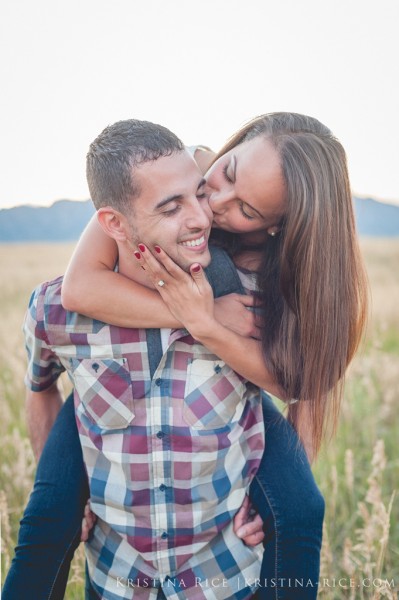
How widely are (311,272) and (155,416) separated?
78cm

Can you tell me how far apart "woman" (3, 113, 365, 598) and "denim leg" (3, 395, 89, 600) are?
0.60 meters

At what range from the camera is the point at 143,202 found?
2195mm

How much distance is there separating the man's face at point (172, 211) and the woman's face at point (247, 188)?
179 mm


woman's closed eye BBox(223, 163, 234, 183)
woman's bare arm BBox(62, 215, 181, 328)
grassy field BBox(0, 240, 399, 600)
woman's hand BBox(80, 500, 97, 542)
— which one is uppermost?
woman's closed eye BBox(223, 163, 234, 183)

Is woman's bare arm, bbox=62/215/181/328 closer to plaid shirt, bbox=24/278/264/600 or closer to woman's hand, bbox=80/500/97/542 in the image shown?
plaid shirt, bbox=24/278/264/600

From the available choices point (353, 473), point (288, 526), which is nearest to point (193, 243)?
point (288, 526)

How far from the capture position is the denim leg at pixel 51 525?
7.30ft

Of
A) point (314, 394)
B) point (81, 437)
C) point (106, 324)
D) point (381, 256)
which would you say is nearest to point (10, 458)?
point (81, 437)

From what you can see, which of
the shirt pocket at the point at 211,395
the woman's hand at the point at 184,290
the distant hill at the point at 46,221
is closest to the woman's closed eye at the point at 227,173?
the woman's hand at the point at 184,290

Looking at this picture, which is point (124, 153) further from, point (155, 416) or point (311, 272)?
point (155, 416)

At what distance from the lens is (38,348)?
235cm

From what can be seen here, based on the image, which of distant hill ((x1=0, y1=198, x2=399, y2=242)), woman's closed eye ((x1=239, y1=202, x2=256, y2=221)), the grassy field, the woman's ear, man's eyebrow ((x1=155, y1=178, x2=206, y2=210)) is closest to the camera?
man's eyebrow ((x1=155, y1=178, x2=206, y2=210))

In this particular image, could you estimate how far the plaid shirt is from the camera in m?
2.18

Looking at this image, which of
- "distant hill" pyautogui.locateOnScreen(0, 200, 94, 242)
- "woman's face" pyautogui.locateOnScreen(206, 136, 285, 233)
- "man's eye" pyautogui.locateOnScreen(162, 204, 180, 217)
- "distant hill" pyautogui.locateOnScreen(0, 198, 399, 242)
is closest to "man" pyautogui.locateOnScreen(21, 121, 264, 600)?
"man's eye" pyautogui.locateOnScreen(162, 204, 180, 217)
